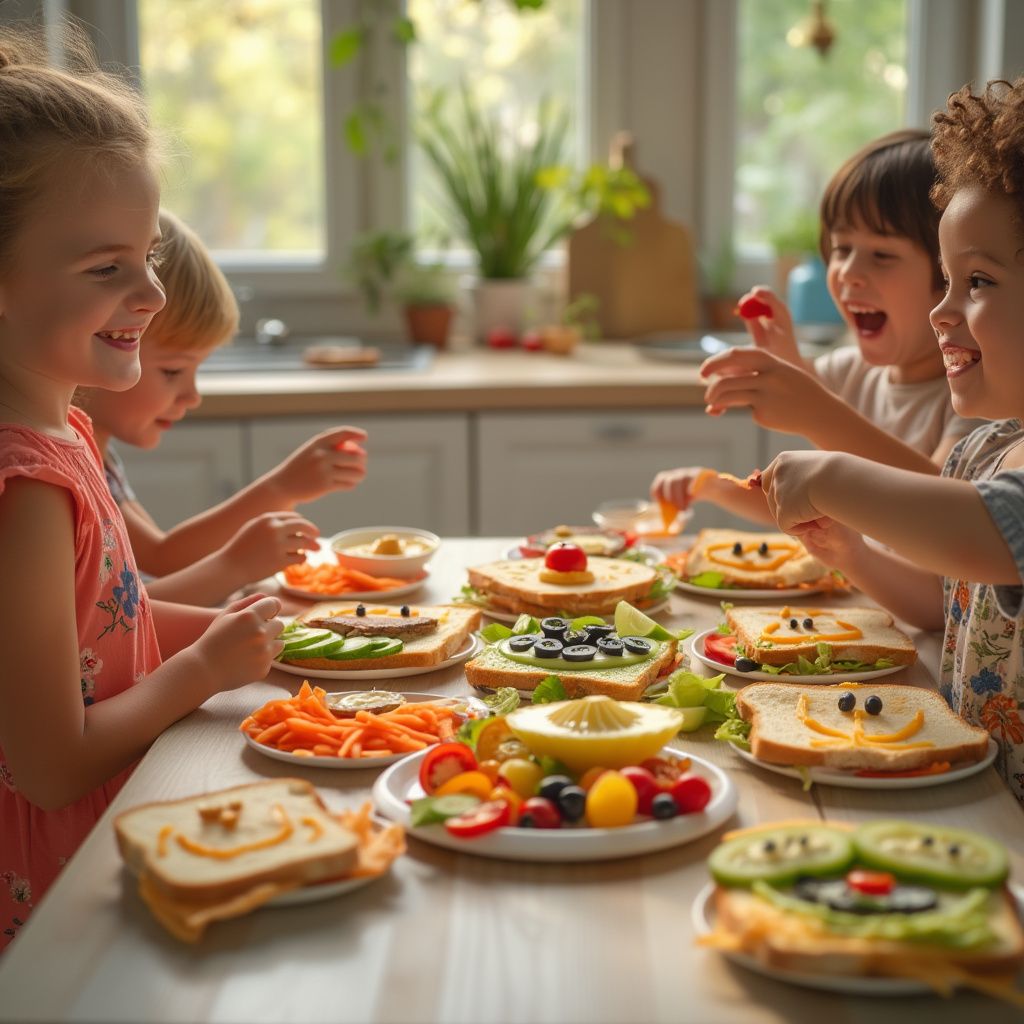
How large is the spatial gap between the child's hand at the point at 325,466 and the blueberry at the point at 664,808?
44.7 inches

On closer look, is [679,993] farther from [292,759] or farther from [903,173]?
[903,173]

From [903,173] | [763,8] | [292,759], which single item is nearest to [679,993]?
[292,759]

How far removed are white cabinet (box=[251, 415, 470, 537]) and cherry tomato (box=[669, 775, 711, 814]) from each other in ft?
7.61

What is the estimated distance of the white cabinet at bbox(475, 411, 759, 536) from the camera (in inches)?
134

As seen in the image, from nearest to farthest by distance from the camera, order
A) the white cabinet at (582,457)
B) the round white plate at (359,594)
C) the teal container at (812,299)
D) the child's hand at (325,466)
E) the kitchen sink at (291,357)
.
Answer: the round white plate at (359,594), the child's hand at (325,466), the white cabinet at (582,457), the kitchen sink at (291,357), the teal container at (812,299)

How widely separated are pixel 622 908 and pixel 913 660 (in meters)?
0.71

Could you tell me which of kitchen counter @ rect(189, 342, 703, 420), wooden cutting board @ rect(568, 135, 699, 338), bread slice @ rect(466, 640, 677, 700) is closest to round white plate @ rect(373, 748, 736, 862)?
bread slice @ rect(466, 640, 677, 700)

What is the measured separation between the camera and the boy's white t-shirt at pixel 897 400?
2254 mm

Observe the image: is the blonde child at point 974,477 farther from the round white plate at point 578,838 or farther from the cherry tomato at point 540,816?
the cherry tomato at point 540,816

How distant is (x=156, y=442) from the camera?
82.4 inches

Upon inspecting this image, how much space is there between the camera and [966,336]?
4.80ft

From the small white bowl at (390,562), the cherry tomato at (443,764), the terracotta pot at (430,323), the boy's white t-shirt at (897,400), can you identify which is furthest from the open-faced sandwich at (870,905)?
the terracotta pot at (430,323)

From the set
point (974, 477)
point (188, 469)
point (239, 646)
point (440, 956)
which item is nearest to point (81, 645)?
point (239, 646)

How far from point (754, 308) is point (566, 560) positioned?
0.63m
